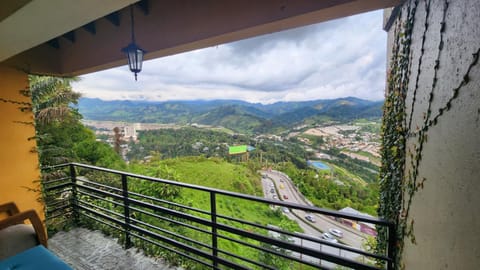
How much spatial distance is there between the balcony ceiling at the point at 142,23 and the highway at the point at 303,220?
1422mm

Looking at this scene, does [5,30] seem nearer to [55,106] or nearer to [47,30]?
[47,30]

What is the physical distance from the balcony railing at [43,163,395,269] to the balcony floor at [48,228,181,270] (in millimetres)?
127

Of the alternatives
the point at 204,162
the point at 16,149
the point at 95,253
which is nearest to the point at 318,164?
the point at 95,253

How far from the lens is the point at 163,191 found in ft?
16.5

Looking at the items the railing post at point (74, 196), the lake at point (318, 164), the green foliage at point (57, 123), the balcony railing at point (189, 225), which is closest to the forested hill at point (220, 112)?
the green foliage at point (57, 123)

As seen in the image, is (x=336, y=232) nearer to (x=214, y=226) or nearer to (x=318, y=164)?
(x=318, y=164)

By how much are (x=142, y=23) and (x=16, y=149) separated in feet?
7.12

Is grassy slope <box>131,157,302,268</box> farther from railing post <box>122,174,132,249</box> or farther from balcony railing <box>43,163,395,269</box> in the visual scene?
railing post <box>122,174,132,249</box>

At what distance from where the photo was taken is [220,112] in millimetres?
7176

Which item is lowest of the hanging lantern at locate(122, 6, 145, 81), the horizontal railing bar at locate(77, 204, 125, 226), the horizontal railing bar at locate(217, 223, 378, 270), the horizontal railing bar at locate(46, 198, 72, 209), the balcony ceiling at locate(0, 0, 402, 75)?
the horizontal railing bar at locate(77, 204, 125, 226)

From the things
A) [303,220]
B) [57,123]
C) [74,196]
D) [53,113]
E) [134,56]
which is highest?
[134,56]

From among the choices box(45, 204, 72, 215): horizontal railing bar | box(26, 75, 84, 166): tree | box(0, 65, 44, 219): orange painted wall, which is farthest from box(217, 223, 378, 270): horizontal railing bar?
box(26, 75, 84, 166): tree

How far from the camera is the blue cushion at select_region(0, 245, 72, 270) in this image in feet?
4.90

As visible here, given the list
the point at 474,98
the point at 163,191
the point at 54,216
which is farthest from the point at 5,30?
the point at 163,191
